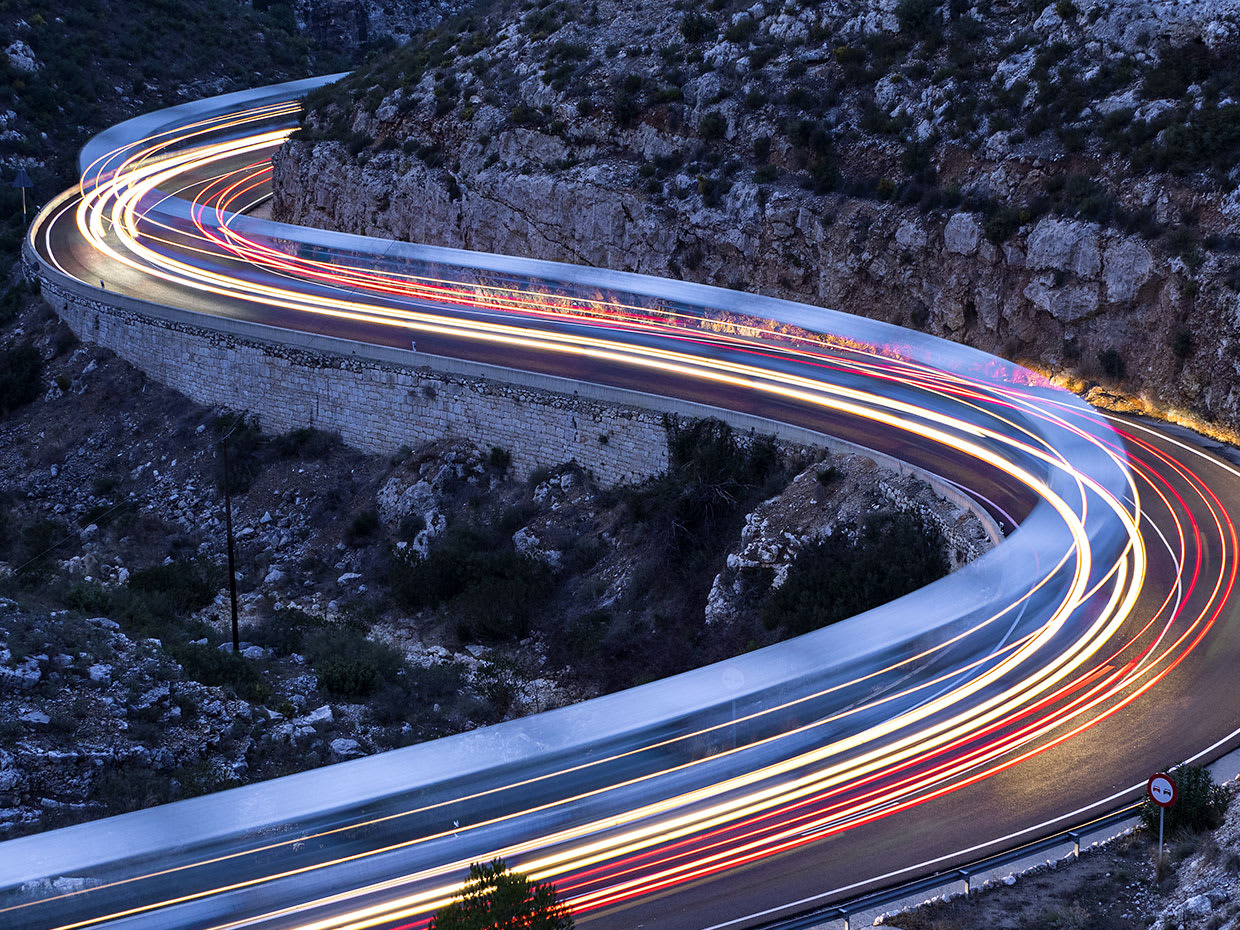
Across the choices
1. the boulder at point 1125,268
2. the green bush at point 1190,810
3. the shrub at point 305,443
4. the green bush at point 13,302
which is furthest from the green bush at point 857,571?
the green bush at point 13,302

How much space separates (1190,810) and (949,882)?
10.3 feet

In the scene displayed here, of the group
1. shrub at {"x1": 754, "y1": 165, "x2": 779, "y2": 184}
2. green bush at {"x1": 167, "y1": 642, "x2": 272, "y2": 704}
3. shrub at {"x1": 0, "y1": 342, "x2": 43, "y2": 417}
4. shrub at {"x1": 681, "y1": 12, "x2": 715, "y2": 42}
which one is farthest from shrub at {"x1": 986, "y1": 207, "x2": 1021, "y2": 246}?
shrub at {"x1": 0, "y1": 342, "x2": 43, "y2": 417}

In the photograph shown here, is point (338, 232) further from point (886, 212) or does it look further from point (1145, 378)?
point (1145, 378)

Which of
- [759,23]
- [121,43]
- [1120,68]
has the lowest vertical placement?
[1120,68]

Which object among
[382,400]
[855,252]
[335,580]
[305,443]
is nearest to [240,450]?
[305,443]

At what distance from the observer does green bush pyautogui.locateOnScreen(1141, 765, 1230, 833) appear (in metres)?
15.1

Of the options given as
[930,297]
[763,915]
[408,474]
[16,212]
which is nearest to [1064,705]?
[763,915]

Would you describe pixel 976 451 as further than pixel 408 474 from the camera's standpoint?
No

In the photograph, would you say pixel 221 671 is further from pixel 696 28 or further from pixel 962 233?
pixel 696 28

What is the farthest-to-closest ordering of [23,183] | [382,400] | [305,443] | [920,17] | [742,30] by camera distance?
1. [23,183]
2. [742,30]
3. [920,17]
4. [305,443]
5. [382,400]

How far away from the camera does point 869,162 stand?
3606cm

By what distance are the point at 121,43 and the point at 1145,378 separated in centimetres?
5665

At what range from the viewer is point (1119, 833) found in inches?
611

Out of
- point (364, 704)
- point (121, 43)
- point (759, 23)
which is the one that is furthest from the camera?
point (121, 43)
